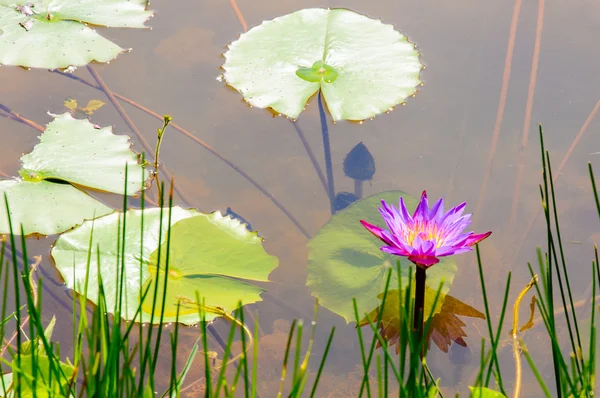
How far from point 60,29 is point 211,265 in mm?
1465

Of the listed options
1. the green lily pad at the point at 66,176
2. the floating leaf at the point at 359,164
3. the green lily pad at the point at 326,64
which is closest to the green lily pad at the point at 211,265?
the green lily pad at the point at 66,176

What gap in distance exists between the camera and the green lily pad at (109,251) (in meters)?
1.91

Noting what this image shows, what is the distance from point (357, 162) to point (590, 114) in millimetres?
980

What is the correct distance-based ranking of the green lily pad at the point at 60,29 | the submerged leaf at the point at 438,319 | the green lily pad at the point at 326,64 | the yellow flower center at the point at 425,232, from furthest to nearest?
the green lily pad at the point at 60,29 → the green lily pad at the point at 326,64 → the submerged leaf at the point at 438,319 → the yellow flower center at the point at 425,232

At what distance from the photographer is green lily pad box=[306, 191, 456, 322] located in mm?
1948

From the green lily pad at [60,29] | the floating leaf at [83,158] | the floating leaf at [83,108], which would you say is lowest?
the floating leaf at [83,158]

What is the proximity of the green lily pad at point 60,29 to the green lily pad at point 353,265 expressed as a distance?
4.37ft

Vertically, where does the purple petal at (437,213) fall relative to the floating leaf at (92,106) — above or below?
below

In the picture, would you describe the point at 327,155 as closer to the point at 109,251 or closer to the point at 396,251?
the point at 109,251

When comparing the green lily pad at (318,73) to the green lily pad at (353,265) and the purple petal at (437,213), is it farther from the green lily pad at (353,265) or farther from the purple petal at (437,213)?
the purple petal at (437,213)

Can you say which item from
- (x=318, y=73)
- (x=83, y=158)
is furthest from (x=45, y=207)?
(x=318, y=73)

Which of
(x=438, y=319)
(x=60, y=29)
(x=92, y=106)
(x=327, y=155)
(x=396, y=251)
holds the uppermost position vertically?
(x=60, y=29)

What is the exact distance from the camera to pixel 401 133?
8.29 ft

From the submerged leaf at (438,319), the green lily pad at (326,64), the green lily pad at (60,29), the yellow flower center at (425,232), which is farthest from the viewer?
the green lily pad at (60,29)
